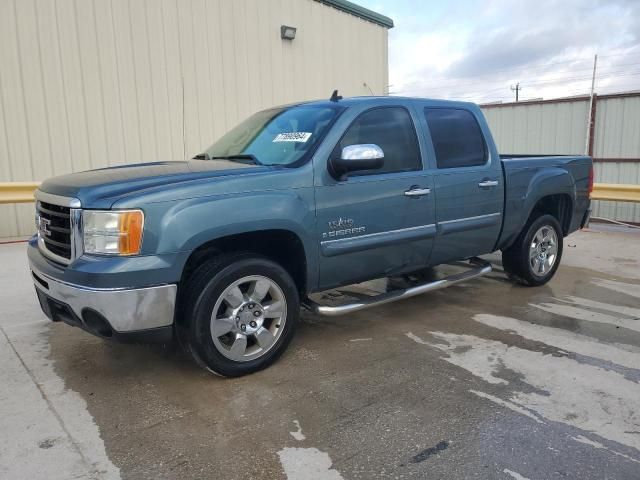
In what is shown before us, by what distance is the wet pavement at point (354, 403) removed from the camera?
2.71m

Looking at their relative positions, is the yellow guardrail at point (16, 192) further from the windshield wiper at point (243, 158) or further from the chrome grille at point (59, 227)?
the windshield wiper at point (243, 158)

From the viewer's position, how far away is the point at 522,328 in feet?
15.2

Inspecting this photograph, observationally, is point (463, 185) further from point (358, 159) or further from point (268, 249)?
point (268, 249)

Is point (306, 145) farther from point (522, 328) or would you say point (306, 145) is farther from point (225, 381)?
point (522, 328)

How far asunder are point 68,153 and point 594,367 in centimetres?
823

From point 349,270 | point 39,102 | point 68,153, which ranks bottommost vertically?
point 349,270

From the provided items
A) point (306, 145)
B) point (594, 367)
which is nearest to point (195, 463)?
point (306, 145)

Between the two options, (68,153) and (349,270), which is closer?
(349,270)

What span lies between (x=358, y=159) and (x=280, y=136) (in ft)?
2.58

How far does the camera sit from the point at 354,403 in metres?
3.32

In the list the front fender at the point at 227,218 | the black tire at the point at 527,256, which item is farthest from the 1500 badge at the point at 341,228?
the black tire at the point at 527,256

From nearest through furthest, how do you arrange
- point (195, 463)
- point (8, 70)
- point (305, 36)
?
point (195, 463), point (8, 70), point (305, 36)

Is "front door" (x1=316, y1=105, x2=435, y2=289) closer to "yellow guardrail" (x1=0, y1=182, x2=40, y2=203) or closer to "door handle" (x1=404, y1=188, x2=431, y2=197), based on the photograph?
"door handle" (x1=404, y1=188, x2=431, y2=197)

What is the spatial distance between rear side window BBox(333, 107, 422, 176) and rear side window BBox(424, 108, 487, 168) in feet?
0.87
